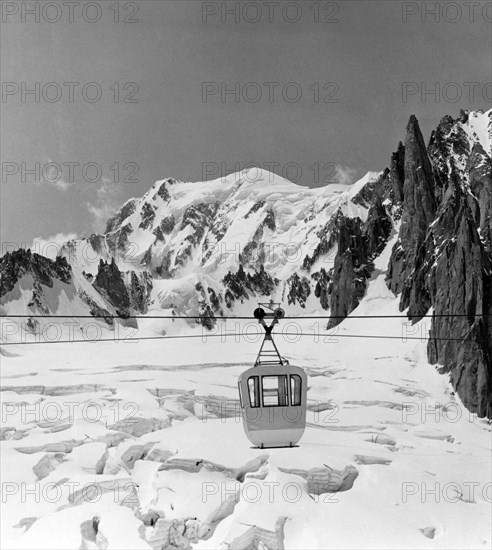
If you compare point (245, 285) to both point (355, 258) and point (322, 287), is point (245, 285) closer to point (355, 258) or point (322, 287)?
point (322, 287)

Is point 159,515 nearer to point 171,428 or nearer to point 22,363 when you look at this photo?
point 171,428

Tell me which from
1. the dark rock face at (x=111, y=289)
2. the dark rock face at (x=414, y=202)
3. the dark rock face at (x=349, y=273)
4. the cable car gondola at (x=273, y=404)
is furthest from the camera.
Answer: the dark rock face at (x=111, y=289)

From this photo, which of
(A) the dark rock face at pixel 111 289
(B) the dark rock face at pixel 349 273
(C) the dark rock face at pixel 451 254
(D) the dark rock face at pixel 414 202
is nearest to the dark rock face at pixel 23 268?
Result: (A) the dark rock face at pixel 111 289

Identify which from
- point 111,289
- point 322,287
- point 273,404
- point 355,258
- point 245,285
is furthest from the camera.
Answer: point 245,285

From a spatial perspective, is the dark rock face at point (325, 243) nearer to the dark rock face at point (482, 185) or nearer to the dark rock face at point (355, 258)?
the dark rock face at point (355, 258)

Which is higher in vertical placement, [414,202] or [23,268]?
[414,202]

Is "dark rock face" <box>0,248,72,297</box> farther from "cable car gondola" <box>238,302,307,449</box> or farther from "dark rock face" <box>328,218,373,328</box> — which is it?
"cable car gondola" <box>238,302,307,449</box>

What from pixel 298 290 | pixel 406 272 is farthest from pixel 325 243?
pixel 406 272

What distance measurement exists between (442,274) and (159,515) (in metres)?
56.8

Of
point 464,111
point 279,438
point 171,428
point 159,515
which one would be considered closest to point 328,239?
point 464,111

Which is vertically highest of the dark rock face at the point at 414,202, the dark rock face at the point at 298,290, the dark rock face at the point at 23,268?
the dark rock face at the point at 414,202

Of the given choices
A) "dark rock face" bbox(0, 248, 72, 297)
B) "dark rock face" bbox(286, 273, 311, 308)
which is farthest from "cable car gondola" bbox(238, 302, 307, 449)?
"dark rock face" bbox(0, 248, 72, 297)

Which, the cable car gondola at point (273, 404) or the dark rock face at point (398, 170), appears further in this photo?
the dark rock face at point (398, 170)

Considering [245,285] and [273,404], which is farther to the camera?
[245,285]
